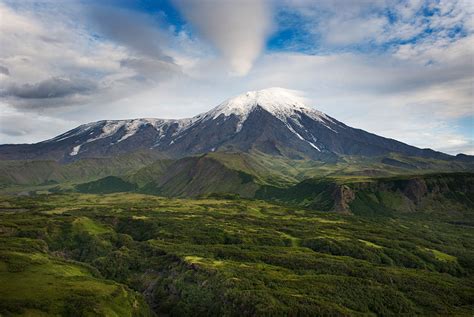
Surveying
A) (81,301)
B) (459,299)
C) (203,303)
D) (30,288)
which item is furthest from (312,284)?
(30,288)

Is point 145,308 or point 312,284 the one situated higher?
point 312,284

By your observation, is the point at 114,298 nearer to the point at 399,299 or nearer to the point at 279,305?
the point at 279,305

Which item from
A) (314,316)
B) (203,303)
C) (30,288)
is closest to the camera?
(314,316)

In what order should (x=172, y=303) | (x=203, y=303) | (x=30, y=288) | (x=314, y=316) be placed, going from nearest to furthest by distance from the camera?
(x=314, y=316)
(x=30, y=288)
(x=203, y=303)
(x=172, y=303)

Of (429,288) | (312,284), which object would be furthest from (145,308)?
(429,288)

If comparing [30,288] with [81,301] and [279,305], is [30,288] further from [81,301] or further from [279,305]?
[279,305]

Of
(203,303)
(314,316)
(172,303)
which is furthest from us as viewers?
(172,303)

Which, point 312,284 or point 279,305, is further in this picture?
point 312,284

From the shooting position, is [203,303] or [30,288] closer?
[30,288]
